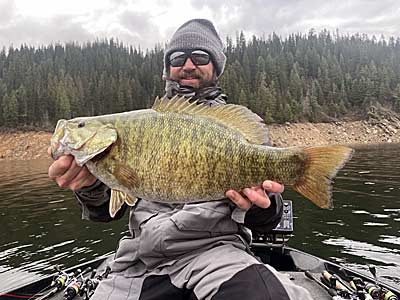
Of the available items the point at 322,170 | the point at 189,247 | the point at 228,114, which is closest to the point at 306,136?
the point at 189,247

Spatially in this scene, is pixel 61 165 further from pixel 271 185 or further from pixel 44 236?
pixel 44 236

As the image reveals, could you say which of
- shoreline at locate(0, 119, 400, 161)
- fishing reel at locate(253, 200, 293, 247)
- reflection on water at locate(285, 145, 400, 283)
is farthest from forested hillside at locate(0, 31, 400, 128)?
fishing reel at locate(253, 200, 293, 247)

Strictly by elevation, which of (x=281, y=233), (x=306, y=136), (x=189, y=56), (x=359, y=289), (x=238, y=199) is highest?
(x=189, y=56)

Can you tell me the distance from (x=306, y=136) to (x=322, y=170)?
74.8 m

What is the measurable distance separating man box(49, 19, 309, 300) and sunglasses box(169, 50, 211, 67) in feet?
6.02

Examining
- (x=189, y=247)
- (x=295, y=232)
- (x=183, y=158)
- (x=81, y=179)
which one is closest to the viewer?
(x=183, y=158)

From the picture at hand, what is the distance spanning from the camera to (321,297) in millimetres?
5547

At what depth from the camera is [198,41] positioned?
16.8 feet

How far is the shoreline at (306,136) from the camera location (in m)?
68.8

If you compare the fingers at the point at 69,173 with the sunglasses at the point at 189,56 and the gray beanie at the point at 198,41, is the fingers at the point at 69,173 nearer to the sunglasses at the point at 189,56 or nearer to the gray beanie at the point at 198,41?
the sunglasses at the point at 189,56

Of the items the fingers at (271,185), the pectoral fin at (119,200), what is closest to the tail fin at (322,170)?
the fingers at (271,185)

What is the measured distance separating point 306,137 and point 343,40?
92495 millimetres

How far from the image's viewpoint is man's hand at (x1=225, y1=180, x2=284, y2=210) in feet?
10.3

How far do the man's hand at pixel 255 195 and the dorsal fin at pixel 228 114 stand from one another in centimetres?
37
